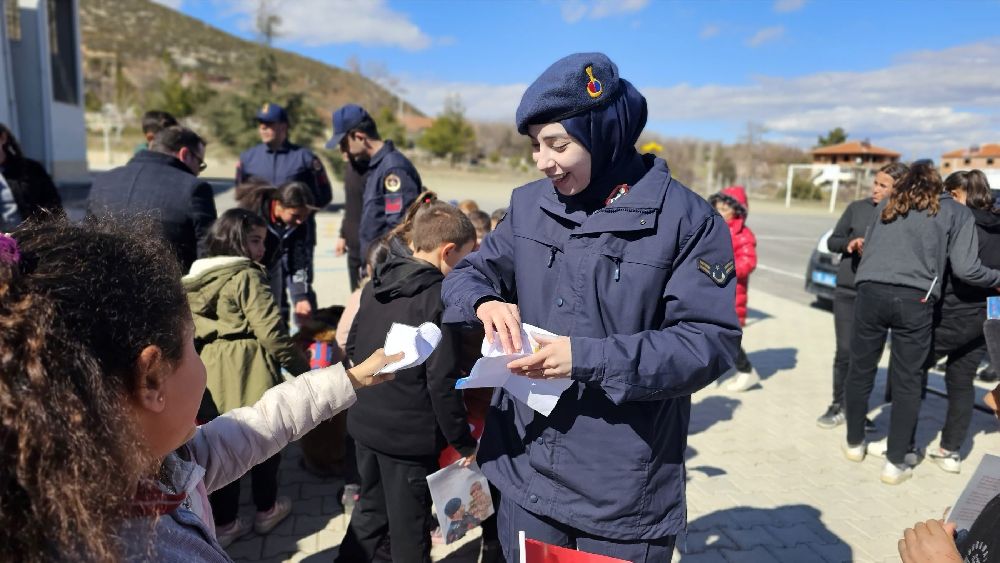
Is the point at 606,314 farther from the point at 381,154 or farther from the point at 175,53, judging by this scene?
the point at 175,53

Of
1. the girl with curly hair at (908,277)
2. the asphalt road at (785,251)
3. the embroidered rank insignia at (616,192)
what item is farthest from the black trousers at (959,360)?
the asphalt road at (785,251)

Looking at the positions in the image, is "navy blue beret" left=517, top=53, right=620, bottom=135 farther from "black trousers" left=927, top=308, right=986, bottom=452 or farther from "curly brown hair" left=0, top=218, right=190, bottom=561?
"black trousers" left=927, top=308, right=986, bottom=452

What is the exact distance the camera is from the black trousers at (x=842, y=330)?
4.81 m

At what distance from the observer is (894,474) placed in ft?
13.5

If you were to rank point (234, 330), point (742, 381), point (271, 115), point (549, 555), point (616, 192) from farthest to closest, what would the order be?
1. point (742, 381)
2. point (271, 115)
3. point (234, 330)
4. point (616, 192)
5. point (549, 555)

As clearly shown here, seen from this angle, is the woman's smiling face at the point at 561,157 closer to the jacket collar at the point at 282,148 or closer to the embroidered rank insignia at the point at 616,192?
the embroidered rank insignia at the point at 616,192

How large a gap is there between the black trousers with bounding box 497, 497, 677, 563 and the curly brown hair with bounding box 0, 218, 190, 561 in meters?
1.17

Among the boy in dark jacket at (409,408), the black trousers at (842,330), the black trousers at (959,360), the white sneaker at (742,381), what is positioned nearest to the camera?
the boy in dark jacket at (409,408)

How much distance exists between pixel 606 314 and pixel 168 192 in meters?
2.99

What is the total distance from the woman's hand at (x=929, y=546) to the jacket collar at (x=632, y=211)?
1.09m

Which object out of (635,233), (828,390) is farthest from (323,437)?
(828,390)

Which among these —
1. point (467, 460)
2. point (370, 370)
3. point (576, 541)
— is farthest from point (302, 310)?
point (576, 541)

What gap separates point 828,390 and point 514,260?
17.0 feet

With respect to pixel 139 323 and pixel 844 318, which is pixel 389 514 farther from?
pixel 844 318
